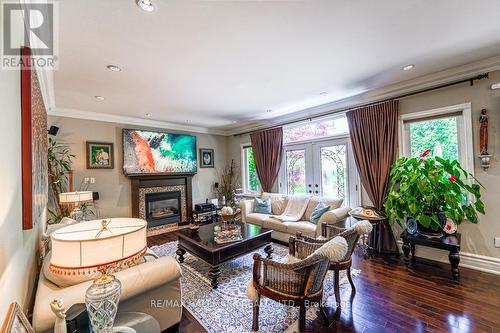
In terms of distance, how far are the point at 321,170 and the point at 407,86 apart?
6.74 feet

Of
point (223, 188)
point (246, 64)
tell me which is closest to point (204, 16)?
point (246, 64)

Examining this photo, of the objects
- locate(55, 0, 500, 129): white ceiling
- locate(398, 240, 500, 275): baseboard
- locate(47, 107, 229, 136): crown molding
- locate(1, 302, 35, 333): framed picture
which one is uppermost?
locate(55, 0, 500, 129): white ceiling

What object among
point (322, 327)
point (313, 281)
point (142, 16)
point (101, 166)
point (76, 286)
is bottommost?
point (322, 327)

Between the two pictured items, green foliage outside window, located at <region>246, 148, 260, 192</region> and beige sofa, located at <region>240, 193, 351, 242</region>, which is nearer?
beige sofa, located at <region>240, 193, 351, 242</region>

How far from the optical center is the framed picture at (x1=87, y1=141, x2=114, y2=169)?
4436 millimetres

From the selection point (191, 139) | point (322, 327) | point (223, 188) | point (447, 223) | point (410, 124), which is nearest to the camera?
point (322, 327)

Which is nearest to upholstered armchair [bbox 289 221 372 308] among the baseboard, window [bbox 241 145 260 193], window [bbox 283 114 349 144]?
the baseboard

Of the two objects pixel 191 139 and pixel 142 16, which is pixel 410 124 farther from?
pixel 191 139

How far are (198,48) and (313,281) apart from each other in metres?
2.49

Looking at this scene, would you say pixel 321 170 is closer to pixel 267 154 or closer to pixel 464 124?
pixel 267 154

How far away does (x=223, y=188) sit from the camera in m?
6.63

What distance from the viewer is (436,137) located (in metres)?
3.24

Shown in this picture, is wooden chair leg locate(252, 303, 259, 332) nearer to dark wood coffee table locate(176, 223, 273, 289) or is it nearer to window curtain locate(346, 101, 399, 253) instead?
dark wood coffee table locate(176, 223, 273, 289)

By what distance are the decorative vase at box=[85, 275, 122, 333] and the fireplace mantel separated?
4.21m
